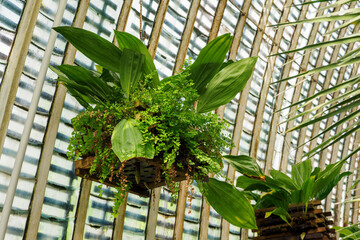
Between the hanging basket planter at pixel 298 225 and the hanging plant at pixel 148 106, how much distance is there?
1.14m

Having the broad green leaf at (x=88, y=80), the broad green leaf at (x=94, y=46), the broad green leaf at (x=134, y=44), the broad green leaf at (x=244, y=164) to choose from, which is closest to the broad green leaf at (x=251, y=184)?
the broad green leaf at (x=244, y=164)

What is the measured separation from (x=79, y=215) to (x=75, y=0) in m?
2.39

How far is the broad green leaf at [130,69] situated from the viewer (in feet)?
10.0

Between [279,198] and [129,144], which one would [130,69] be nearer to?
[129,144]

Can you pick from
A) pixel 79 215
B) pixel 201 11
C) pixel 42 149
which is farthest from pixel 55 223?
pixel 201 11

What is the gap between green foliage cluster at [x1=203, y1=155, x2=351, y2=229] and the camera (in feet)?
11.0

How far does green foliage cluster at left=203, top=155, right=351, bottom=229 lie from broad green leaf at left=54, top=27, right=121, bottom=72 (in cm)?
116

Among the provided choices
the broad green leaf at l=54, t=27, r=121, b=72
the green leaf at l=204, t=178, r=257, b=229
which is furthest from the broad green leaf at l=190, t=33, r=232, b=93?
the green leaf at l=204, t=178, r=257, b=229

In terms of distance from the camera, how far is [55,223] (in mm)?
4312

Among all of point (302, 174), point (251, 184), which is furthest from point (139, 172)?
point (302, 174)

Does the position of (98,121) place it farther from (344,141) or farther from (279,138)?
(344,141)

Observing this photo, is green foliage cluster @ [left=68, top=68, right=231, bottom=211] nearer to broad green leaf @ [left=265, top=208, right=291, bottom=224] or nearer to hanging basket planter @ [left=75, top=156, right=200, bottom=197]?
hanging basket planter @ [left=75, top=156, right=200, bottom=197]

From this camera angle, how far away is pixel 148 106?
3.16 meters

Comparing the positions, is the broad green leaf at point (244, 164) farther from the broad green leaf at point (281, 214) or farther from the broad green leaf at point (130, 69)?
the broad green leaf at point (130, 69)
